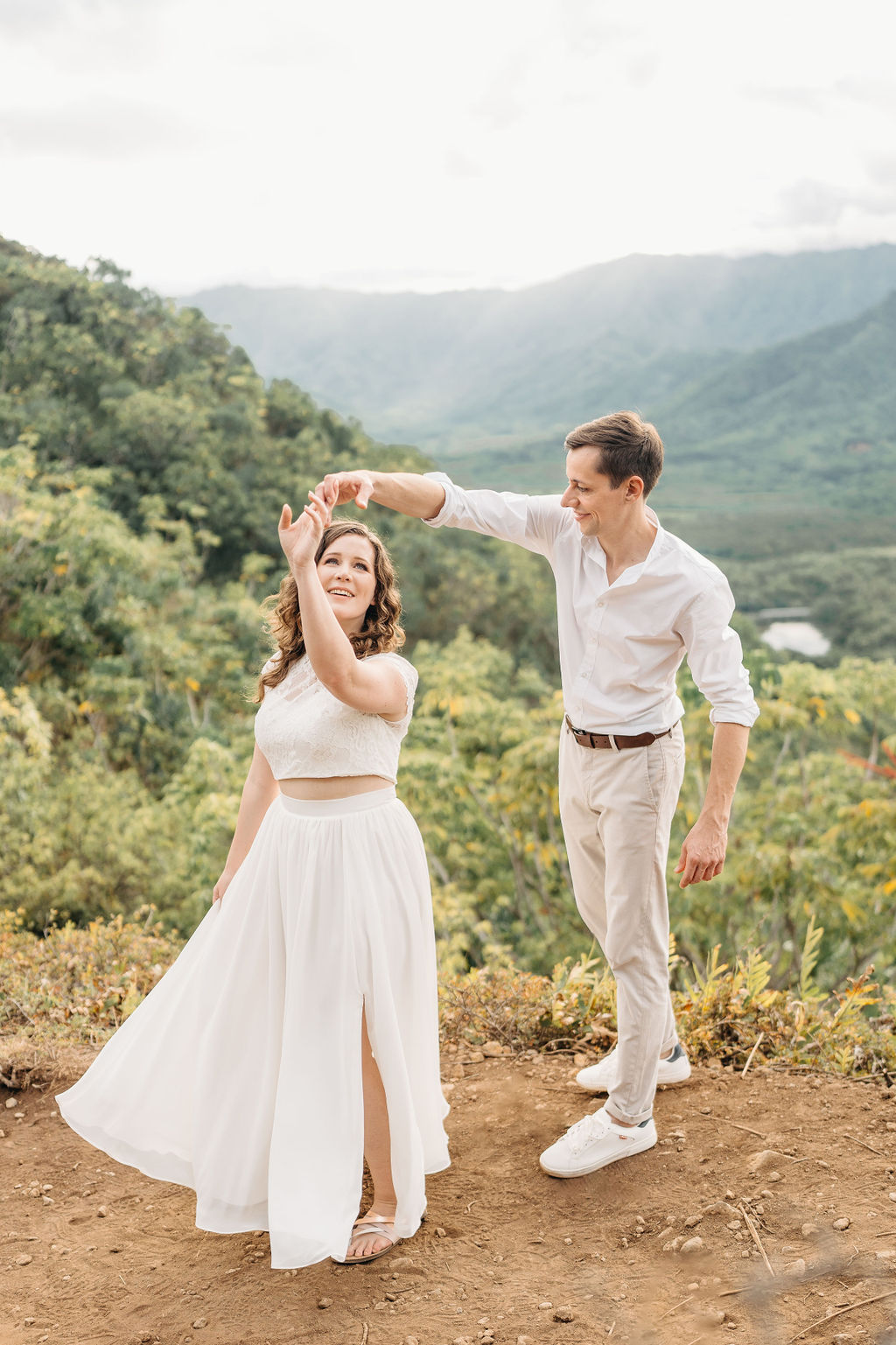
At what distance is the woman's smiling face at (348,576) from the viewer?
2.58m

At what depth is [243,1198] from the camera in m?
2.50

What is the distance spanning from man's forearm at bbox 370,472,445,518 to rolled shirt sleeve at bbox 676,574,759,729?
80 centimetres

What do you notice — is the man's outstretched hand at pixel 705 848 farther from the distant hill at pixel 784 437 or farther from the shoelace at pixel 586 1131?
the distant hill at pixel 784 437

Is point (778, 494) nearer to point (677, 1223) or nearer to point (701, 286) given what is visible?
point (677, 1223)

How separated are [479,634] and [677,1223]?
774 inches

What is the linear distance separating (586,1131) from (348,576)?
169 cm

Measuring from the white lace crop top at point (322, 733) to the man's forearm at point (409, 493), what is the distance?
554 mm

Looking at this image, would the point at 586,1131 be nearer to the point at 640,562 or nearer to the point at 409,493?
the point at 640,562

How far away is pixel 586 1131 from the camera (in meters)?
2.90

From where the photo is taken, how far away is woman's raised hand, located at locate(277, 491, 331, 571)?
2.26 m

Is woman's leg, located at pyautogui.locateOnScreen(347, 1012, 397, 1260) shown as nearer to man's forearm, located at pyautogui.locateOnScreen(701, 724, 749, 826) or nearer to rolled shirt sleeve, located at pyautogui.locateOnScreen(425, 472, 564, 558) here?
man's forearm, located at pyautogui.locateOnScreen(701, 724, 749, 826)

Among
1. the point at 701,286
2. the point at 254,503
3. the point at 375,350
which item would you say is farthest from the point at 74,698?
the point at 701,286

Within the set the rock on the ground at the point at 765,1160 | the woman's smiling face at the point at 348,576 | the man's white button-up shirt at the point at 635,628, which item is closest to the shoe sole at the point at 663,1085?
the rock on the ground at the point at 765,1160

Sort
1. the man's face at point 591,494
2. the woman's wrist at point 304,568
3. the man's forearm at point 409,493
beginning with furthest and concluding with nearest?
1. the man's forearm at point 409,493
2. the man's face at point 591,494
3. the woman's wrist at point 304,568
